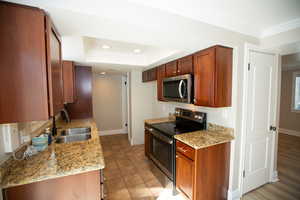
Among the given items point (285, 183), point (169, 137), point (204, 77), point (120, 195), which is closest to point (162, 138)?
point (169, 137)

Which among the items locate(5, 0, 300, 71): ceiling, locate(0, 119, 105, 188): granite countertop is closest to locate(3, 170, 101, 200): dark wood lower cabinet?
locate(0, 119, 105, 188): granite countertop

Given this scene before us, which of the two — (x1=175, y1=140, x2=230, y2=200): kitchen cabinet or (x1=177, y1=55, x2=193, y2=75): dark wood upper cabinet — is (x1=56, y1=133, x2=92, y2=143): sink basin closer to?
(x1=175, y1=140, x2=230, y2=200): kitchen cabinet

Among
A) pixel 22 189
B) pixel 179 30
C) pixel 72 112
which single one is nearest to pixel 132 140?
pixel 72 112

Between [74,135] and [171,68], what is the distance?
81.8 inches

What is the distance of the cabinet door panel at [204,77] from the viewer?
5.82 feet

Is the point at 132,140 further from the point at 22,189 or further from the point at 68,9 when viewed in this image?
the point at 68,9

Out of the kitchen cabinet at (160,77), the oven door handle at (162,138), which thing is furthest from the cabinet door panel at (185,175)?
the kitchen cabinet at (160,77)

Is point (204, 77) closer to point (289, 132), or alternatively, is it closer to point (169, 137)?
point (169, 137)

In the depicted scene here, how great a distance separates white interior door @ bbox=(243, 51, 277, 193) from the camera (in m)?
1.94

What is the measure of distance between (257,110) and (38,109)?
2596 millimetres

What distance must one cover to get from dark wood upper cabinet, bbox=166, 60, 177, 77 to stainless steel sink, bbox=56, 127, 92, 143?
181cm

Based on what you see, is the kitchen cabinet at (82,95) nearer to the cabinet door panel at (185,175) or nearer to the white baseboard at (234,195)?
the cabinet door panel at (185,175)

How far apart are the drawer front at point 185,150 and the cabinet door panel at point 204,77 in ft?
2.07

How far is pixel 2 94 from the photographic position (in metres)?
0.89
